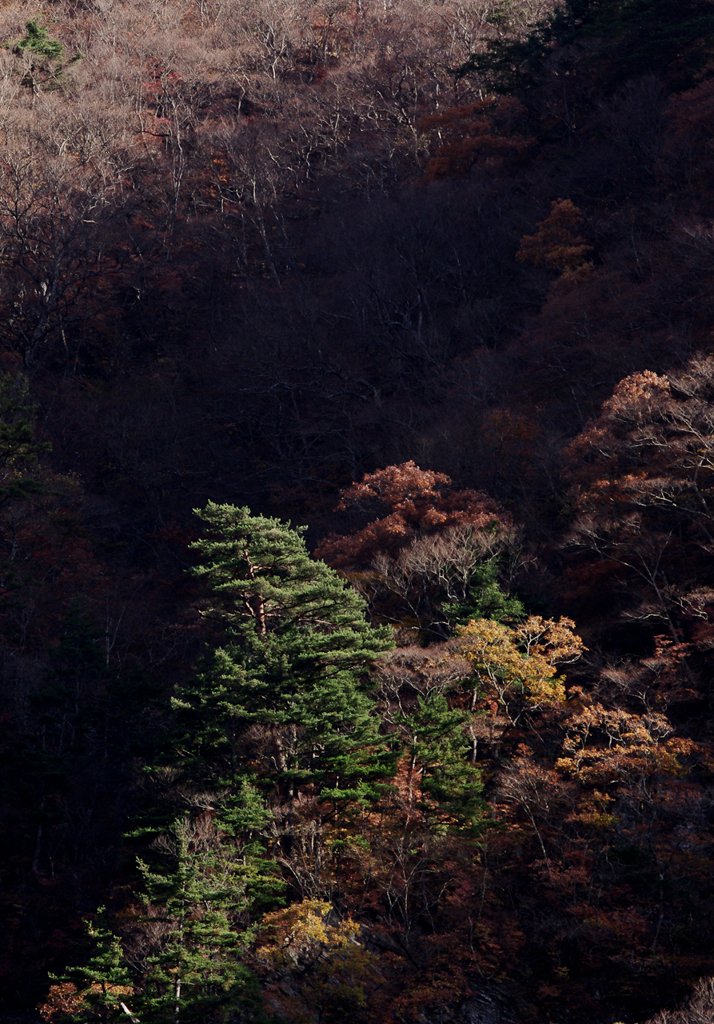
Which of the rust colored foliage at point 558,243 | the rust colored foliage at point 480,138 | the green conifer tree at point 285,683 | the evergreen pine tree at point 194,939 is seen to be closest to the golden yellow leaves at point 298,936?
the evergreen pine tree at point 194,939

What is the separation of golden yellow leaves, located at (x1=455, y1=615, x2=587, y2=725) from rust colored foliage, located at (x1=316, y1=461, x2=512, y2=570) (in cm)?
298

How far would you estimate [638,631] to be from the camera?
767 inches

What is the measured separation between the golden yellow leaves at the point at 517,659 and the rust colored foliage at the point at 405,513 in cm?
298

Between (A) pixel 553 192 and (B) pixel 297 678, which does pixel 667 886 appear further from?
(A) pixel 553 192

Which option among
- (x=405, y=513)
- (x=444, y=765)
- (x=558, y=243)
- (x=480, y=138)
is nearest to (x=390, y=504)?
(x=405, y=513)

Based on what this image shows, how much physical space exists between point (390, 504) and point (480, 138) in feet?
67.7

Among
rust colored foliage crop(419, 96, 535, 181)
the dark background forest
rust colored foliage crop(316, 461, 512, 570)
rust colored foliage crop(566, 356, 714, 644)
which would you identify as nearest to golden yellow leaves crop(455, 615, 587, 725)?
the dark background forest

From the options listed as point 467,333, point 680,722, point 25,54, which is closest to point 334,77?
point 25,54

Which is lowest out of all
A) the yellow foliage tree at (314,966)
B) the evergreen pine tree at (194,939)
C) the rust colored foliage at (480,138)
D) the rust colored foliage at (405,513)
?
the yellow foliage tree at (314,966)

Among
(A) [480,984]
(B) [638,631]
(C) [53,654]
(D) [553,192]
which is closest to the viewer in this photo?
(A) [480,984]

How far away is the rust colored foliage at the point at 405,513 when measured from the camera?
2025 cm

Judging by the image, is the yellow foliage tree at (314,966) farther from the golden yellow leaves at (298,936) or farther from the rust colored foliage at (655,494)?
the rust colored foliage at (655,494)

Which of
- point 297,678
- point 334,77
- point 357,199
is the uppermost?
point 334,77

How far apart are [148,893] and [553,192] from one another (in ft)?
85.7
